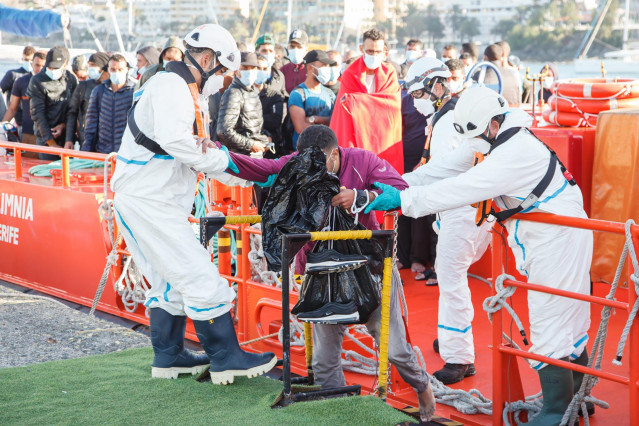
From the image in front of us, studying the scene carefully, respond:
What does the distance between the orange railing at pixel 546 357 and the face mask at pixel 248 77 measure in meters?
4.17

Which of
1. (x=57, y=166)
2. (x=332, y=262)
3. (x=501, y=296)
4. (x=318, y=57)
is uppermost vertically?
(x=318, y=57)

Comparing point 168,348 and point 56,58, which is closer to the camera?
point 168,348

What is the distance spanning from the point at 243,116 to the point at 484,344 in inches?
131

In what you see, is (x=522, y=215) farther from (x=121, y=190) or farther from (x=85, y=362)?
(x=85, y=362)

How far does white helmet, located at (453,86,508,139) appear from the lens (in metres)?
3.98

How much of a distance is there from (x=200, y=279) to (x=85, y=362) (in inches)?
53.3

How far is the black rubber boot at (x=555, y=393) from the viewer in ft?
12.9

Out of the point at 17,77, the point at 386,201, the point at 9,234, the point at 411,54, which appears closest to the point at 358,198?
the point at 386,201

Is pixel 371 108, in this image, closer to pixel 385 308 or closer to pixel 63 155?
pixel 63 155

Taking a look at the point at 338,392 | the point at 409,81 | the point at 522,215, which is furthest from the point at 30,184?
the point at 522,215

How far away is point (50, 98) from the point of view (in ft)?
33.6

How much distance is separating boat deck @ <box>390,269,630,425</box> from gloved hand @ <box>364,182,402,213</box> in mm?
875

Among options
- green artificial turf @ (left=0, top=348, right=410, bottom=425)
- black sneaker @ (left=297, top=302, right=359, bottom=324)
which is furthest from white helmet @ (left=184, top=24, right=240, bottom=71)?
green artificial turf @ (left=0, top=348, right=410, bottom=425)

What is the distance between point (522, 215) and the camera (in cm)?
394
